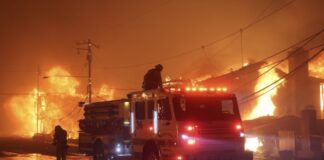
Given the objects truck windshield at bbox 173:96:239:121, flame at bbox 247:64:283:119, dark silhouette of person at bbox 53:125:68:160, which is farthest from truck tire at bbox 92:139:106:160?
flame at bbox 247:64:283:119

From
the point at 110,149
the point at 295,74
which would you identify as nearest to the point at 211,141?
the point at 110,149

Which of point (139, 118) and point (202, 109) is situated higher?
point (202, 109)

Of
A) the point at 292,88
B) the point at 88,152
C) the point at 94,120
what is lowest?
the point at 88,152

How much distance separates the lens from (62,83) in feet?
353

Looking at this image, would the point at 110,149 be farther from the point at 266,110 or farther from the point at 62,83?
the point at 62,83

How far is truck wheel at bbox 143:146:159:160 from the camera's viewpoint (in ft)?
48.3

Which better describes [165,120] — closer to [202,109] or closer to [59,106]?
[202,109]

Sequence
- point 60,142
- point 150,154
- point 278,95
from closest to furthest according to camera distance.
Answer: point 150,154 < point 60,142 < point 278,95

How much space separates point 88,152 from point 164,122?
7.34 metres

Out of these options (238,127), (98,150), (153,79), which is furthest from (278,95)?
(238,127)

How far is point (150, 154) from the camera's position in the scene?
49.6 feet

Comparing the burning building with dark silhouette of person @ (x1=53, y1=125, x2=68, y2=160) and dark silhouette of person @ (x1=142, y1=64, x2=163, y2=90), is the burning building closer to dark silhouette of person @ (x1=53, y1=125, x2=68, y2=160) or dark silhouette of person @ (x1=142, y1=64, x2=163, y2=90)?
dark silhouette of person @ (x1=53, y1=125, x2=68, y2=160)

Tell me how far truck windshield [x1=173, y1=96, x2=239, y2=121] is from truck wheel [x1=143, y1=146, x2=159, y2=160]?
168 cm

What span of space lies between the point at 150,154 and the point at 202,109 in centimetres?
237
